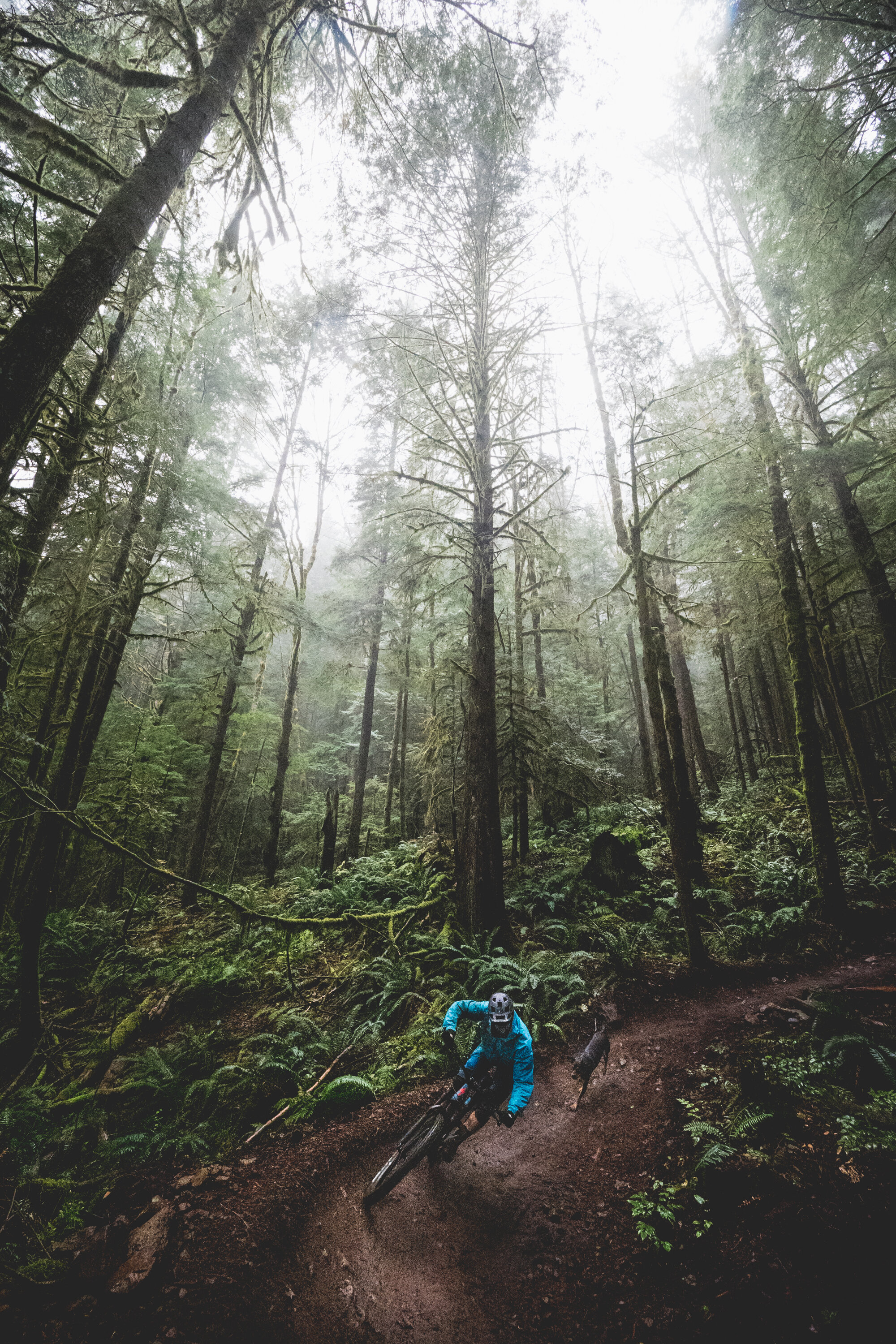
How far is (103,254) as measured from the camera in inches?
124

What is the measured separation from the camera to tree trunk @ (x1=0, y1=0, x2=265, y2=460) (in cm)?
274

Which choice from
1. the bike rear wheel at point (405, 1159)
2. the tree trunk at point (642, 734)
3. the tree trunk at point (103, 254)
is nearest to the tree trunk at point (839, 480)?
the tree trunk at point (642, 734)

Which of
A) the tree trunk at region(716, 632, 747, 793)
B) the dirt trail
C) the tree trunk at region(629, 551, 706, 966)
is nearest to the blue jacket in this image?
the dirt trail

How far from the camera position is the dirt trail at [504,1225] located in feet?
10.4

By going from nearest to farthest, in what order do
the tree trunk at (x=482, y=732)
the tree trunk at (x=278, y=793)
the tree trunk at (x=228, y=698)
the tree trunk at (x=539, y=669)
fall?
the tree trunk at (x=482, y=732)
the tree trunk at (x=539, y=669)
the tree trunk at (x=228, y=698)
the tree trunk at (x=278, y=793)

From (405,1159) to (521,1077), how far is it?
1238mm

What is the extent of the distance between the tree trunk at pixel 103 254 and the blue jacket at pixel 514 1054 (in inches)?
232

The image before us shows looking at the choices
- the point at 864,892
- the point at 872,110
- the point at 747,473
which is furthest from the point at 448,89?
the point at 864,892

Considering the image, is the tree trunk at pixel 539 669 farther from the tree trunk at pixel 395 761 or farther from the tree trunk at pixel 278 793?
the tree trunk at pixel 278 793

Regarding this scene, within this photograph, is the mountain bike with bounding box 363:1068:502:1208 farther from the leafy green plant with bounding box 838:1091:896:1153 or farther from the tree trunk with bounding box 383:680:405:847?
the tree trunk with bounding box 383:680:405:847

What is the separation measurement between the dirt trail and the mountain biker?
465mm

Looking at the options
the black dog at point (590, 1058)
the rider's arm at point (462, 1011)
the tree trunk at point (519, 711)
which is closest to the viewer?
the rider's arm at point (462, 1011)

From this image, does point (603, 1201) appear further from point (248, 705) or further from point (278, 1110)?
point (248, 705)

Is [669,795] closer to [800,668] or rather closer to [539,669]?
[800,668]
